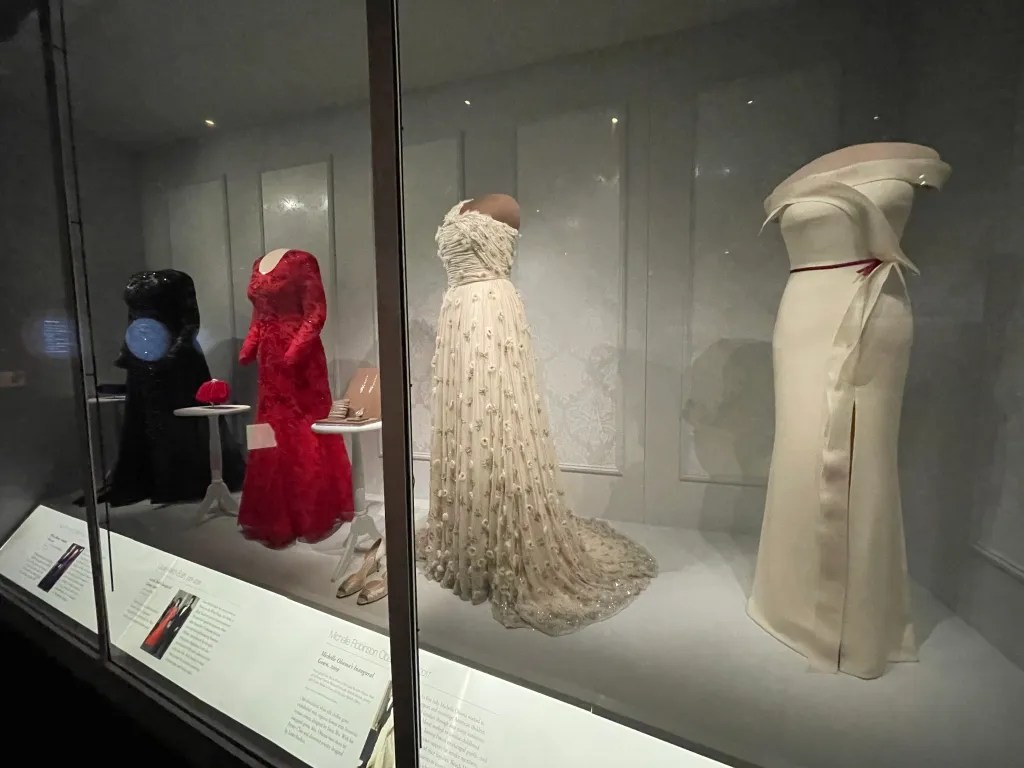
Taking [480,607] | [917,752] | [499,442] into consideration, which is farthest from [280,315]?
[917,752]

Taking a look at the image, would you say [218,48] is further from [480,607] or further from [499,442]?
[480,607]

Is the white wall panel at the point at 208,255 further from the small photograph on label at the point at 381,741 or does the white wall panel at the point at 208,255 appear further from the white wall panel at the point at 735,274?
the white wall panel at the point at 735,274

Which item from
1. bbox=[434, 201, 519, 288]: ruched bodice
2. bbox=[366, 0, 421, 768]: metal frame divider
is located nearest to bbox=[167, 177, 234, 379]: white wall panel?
bbox=[434, 201, 519, 288]: ruched bodice

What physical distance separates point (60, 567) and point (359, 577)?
115 centimetres

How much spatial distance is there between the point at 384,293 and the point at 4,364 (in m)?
2.29

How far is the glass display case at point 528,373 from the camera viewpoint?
879mm

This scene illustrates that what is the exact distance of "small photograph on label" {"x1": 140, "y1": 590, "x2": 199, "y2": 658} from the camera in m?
A: 1.28

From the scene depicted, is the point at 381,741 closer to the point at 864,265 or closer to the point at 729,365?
the point at 729,365

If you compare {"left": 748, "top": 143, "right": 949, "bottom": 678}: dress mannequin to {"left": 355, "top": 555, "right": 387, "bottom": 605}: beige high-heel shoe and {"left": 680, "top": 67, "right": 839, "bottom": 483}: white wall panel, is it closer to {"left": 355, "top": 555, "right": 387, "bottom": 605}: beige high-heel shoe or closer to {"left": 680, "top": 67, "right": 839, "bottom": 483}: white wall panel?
{"left": 680, "top": 67, "right": 839, "bottom": 483}: white wall panel

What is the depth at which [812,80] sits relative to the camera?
3.46ft

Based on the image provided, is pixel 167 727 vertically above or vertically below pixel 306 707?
below

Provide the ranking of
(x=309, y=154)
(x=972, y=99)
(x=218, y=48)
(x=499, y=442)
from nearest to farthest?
(x=972, y=99), (x=499, y=442), (x=218, y=48), (x=309, y=154)

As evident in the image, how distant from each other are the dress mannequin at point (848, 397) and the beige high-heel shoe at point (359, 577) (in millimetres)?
1202

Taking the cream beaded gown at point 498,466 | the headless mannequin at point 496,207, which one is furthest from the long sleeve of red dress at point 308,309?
the headless mannequin at point 496,207
